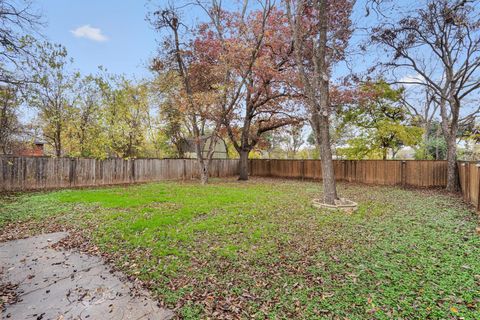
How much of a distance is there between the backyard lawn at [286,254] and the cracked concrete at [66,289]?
22cm

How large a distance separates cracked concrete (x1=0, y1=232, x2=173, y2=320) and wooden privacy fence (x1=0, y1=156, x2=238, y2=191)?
4.91 m

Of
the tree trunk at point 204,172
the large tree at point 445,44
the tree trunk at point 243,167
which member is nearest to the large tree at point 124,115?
the tree trunk at point 204,172

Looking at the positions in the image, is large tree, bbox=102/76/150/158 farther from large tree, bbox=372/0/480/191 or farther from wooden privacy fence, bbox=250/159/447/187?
large tree, bbox=372/0/480/191

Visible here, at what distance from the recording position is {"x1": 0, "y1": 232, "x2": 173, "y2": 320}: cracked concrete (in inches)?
85.8

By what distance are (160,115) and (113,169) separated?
498 centimetres

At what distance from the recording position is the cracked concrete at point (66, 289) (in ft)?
7.15

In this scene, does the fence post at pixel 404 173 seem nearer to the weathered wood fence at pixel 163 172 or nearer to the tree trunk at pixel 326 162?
the weathered wood fence at pixel 163 172

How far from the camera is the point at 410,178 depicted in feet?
34.6

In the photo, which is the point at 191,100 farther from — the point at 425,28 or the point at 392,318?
the point at 392,318

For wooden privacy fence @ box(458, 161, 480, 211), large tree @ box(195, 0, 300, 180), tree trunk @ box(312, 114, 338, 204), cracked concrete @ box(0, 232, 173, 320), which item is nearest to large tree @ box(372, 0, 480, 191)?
wooden privacy fence @ box(458, 161, 480, 211)

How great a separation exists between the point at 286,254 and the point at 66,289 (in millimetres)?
2746

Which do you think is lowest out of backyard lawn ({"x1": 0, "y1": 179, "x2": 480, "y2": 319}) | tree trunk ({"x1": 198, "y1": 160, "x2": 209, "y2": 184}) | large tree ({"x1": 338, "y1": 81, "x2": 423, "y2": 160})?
backyard lawn ({"x1": 0, "y1": 179, "x2": 480, "y2": 319})

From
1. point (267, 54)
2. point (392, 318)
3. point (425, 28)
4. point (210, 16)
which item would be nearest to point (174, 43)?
point (210, 16)

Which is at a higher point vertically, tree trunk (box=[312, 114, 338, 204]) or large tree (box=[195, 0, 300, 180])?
large tree (box=[195, 0, 300, 180])
